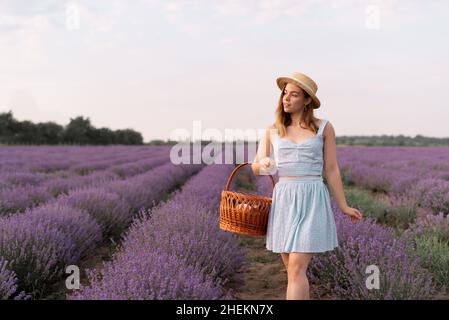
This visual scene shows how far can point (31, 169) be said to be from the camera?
1245cm

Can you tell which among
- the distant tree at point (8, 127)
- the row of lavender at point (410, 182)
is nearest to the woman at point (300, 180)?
the row of lavender at point (410, 182)

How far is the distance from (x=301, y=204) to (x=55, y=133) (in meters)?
48.4

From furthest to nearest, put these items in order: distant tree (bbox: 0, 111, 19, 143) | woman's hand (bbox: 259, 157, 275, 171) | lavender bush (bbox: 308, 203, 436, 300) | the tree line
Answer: the tree line
distant tree (bbox: 0, 111, 19, 143)
lavender bush (bbox: 308, 203, 436, 300)
woman's hand (bbox: 259, 157, 275, 171)

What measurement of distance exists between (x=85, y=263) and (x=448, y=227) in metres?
3.83

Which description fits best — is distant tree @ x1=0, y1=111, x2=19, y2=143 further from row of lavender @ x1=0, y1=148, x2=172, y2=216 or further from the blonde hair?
the blonde hair

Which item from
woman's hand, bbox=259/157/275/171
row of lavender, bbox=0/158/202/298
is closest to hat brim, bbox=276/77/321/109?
woman's hand, bbox=259/157/275/171

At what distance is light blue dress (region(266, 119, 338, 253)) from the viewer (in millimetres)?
2311

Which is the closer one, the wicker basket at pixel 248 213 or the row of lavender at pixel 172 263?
the row of lavender at pixel 172 263

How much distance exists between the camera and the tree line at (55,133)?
44406 millimetres

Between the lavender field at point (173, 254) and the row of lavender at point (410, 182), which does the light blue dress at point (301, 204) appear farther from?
the row of lavender at point (410, 182)

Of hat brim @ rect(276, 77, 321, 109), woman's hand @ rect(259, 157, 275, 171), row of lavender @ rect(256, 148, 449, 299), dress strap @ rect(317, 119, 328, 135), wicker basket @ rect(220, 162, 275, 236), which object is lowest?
row of lavender @ rect(256, 148, 449, 299)

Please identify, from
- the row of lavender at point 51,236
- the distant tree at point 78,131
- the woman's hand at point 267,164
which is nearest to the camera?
the woman's hand at point 267,164
